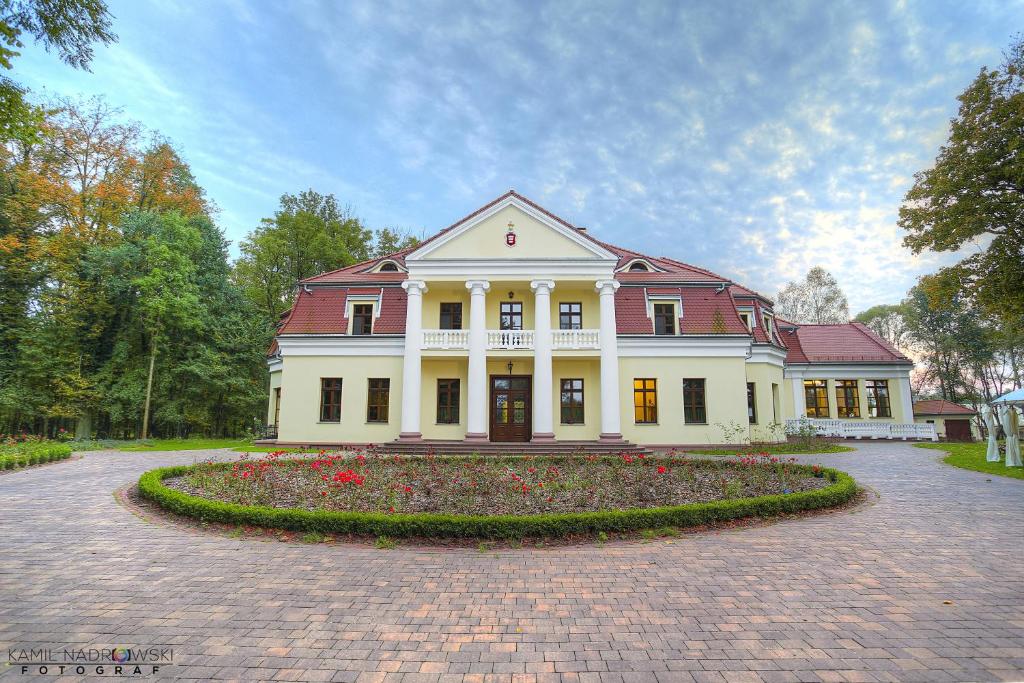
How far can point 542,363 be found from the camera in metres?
18.0

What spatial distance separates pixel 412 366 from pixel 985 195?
61.7 ft

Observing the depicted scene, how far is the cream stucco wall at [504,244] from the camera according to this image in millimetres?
18406

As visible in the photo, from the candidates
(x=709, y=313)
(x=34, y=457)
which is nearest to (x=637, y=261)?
(x=709, y=313)

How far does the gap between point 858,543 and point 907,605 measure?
214 cm

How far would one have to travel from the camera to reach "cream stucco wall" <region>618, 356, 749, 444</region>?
18.4 metres

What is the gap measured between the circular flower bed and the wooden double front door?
645 cm

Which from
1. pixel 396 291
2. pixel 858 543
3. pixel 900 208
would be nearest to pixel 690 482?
pixel 858 543

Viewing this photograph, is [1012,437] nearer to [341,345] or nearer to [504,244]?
[504,244]

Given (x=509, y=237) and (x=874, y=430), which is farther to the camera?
(x=874, y=430)

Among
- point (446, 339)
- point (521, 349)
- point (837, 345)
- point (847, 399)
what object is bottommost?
point (847, 399)

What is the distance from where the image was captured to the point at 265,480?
9641mm

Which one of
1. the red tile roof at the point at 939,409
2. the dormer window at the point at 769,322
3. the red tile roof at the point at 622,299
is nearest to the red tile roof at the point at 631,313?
the red tile roof at the point at 622,299

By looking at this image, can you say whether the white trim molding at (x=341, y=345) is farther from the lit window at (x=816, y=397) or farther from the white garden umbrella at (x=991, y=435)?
the lit window at (x=816, y=397)

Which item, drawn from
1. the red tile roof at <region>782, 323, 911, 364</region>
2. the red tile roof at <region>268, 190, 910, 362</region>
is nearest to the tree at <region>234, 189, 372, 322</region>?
the red tile roof at <region>268, 190, 910, 362</region>
